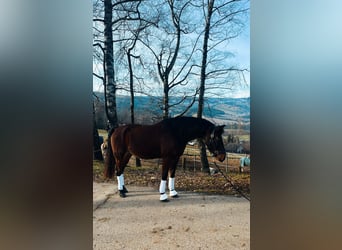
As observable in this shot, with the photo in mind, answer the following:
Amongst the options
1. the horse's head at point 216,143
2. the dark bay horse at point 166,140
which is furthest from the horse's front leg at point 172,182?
the horse's head at point 216,143

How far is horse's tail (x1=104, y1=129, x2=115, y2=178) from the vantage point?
8.11 ft

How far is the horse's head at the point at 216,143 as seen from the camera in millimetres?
2473

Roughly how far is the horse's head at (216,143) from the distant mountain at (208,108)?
10 cm

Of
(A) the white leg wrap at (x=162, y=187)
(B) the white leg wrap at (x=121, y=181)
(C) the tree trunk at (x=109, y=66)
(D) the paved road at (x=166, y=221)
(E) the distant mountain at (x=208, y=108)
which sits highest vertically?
(C) the tree trunk at (x=109, y=66)

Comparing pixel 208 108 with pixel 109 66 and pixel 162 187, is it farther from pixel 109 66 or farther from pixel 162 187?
pixel 109 66

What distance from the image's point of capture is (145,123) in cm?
248

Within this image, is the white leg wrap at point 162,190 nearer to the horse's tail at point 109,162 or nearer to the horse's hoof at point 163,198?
the horse's hoof at point 163,198

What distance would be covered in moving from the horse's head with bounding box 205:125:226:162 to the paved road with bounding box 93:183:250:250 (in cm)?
41

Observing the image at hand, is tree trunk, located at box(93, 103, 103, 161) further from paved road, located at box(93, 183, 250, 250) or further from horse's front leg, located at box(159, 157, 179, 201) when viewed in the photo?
horse's front leg, located at box(159, 157, 179, 201)

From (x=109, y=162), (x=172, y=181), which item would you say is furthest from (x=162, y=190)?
(x=109, y=162)
